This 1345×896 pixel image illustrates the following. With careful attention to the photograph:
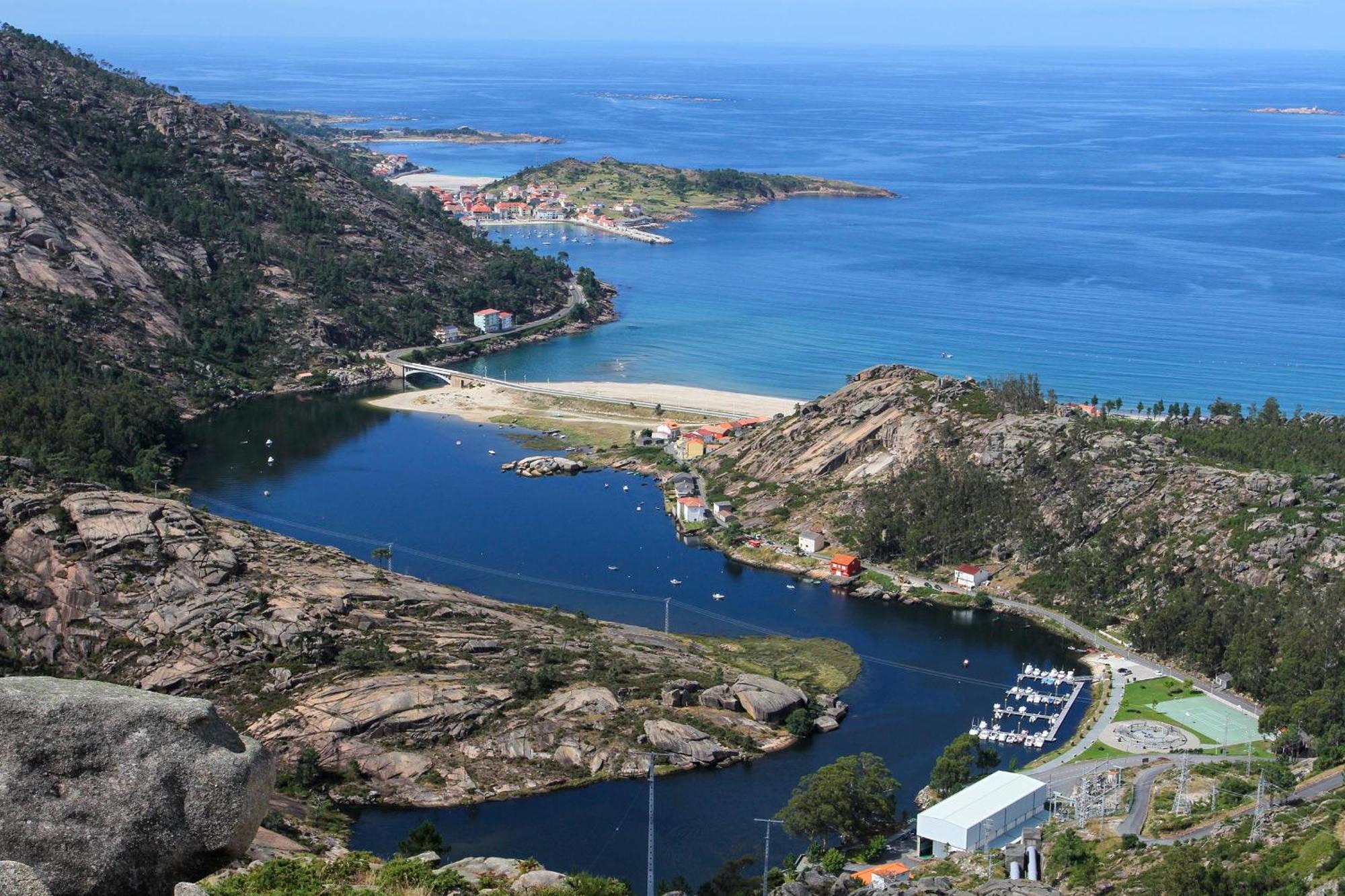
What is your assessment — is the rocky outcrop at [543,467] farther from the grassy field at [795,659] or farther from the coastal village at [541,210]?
the coastal village at [541,210]

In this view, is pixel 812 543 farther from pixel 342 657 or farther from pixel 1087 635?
pixel 342 657

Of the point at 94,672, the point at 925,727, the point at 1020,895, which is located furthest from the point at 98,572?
the point at 1020,895

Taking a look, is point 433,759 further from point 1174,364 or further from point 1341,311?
point 1341,311

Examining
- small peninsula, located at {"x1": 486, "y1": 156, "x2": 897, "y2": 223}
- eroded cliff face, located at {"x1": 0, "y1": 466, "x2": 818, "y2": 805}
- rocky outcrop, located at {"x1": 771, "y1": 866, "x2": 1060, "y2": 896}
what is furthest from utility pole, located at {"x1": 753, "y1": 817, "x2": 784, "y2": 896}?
small peninsula, located at {"x1": 486, "y1": 156, "x2": 897, "y2": 223}

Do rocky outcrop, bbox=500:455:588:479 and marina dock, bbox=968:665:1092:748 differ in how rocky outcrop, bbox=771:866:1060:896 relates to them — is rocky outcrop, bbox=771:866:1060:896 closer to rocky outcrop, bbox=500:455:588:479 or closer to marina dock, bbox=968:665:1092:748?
marina dock, bbox=968:665:1092:748

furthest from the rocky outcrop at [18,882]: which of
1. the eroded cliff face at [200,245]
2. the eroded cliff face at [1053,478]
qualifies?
the eroded cliff face at [200,245]
